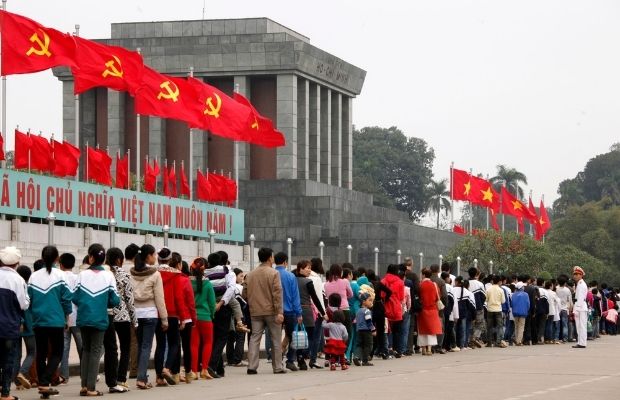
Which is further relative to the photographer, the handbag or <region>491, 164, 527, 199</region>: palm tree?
<region>491, 164, 527, 199</region>: palm tree

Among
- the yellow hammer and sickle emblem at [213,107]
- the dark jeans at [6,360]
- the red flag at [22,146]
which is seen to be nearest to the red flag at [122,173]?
the yellow hammer and sickle emblem at [213,107]

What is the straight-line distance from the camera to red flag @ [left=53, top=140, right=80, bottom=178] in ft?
135

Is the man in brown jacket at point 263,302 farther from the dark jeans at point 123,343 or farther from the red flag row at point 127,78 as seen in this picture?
the red flag row at point 127,78

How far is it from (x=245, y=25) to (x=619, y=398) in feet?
169

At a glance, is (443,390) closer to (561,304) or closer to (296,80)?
(561,304)

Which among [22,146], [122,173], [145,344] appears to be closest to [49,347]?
[145,344]

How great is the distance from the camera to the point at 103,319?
55.0 ft

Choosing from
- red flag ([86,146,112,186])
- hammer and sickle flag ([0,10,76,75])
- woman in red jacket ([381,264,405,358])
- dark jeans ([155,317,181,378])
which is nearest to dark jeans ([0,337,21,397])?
dark jeans ([155,317,181,378])

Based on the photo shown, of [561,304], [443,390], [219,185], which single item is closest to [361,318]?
[443,390]

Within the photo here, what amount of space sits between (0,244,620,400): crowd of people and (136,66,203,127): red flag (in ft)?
35.2

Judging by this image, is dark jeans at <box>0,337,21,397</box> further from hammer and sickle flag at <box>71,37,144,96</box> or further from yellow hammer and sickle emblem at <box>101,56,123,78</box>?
yellow hammer and sickle emblem at <box>101,56,123,78</box>

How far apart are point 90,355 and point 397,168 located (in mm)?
101273

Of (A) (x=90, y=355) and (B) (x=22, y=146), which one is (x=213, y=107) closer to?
(B) (x=22, y=146)

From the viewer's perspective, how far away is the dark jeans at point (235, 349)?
905 inches
